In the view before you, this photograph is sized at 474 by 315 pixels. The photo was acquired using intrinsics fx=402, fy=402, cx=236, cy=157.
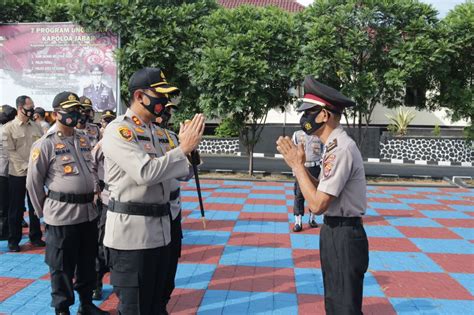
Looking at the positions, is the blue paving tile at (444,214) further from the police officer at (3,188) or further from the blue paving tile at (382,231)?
the police officer at (3,188)

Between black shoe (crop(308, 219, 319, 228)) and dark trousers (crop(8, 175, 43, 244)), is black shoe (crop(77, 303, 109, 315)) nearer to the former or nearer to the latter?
dark trousers (crop(8, 175, 43, 244))

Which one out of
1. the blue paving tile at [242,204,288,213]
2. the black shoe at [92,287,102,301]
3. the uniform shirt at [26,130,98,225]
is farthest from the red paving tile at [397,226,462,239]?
the uniform shirt at [26,130,98,225]

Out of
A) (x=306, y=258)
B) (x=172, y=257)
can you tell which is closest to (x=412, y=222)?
(x=306, y=258)

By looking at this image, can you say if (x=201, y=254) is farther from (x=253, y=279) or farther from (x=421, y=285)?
(x=421, y=285)

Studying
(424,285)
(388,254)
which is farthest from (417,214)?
(424,285)

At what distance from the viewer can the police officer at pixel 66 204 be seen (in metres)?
3.40

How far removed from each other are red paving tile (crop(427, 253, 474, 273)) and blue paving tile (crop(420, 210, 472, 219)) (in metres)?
2.58

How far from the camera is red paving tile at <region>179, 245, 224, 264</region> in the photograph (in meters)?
5.21

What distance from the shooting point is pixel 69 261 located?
3445 mm

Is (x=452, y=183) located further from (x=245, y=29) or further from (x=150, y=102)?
(x=150, y=102)

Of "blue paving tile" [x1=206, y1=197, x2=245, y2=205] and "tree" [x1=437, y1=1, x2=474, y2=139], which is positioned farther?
"tree" [x1=437, y1=1, x2=474, y2=139]

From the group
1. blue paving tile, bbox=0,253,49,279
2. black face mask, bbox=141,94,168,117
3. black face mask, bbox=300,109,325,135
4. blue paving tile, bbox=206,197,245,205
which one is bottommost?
blue paving tile, bbox=0,253,49,279

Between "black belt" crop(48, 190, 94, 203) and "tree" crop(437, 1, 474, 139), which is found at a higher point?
"tree" crop(437, 1, 474, 139)

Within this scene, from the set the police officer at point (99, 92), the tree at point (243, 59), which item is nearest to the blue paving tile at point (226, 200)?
the tree at point (243, 59)
